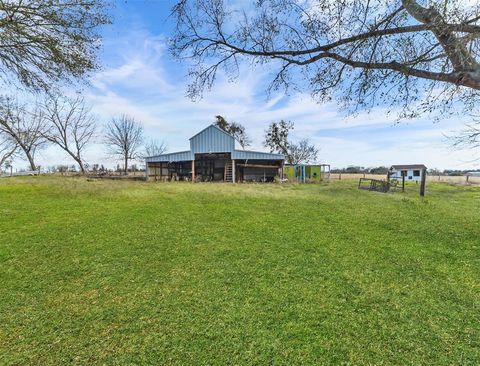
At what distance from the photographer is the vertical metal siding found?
86.5 ft

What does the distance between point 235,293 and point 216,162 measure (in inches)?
1101

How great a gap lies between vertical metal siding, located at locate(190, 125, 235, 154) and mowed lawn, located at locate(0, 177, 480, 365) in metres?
19.6

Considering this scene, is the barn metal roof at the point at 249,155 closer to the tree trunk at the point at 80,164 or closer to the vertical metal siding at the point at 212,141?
the vertical metal siding at the point at 212,141

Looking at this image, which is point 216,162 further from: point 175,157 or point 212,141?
point 175,157

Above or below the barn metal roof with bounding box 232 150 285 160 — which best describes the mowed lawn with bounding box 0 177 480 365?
below

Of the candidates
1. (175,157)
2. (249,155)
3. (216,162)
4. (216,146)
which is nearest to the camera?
(249,155)

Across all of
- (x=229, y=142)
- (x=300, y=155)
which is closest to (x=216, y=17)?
(x=229, y=142)

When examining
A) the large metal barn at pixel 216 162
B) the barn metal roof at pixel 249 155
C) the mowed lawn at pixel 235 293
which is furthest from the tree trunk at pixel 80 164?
the mowed lawn at pixel 235 293

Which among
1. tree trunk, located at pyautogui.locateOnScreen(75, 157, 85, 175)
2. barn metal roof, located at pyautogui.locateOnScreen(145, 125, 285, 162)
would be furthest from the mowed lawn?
tree trunk, located at pyautogui.locateOnScreen(75, 157, 85, 175)

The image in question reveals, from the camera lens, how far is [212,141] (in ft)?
87.5

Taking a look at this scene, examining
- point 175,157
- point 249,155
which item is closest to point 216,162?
point 175,157

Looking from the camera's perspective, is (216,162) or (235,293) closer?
(235,293)

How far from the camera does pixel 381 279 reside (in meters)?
4.14

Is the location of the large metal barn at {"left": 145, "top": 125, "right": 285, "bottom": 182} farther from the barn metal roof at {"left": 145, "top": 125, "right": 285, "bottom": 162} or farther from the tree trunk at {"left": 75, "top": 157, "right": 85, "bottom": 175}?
the tree trunk at {"left": 75, "top": 157, "right": 85, "bottom": 175}
